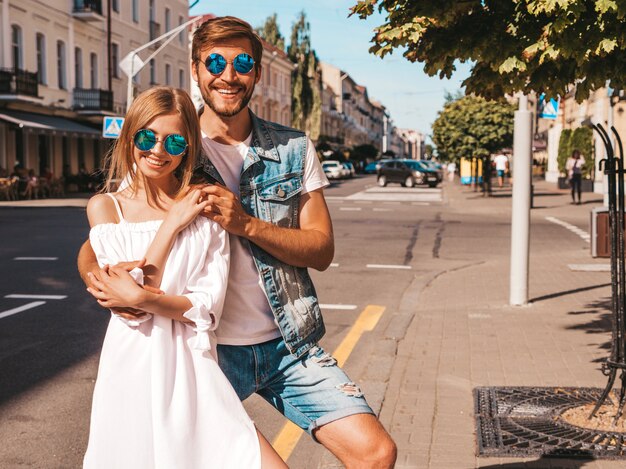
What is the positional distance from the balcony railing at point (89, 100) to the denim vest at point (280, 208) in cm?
3759

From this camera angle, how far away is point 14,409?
217 inches

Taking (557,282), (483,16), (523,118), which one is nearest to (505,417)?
(483,16)

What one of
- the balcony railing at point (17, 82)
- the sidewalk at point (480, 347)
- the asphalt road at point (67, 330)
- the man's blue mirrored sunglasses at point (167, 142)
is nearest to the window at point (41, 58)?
the balcony railing at point (17, 82)

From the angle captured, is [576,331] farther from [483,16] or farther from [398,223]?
[398,223]

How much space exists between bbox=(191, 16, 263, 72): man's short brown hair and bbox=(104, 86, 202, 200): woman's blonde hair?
22 cm

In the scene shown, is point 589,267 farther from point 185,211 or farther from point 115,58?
point 115,58

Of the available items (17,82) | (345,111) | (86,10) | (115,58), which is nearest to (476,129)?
(17,82)

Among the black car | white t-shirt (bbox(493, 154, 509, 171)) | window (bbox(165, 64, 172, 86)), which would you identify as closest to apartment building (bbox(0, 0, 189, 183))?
window (bbox(165, 64, 172, 86))

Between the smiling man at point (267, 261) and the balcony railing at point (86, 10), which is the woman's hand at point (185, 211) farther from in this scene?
the balcony railing at point (86, 10)

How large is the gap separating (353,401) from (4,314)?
6.99m

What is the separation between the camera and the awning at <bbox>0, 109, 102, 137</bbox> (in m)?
30.5

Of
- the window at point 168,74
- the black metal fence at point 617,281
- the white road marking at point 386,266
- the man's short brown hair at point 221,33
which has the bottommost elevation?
the white road marking at point 386,266

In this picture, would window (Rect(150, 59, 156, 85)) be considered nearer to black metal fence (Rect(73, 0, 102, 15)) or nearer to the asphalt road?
black metal fence (Rect(73, 0, 102, 15))

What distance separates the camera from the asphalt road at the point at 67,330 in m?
4.96
